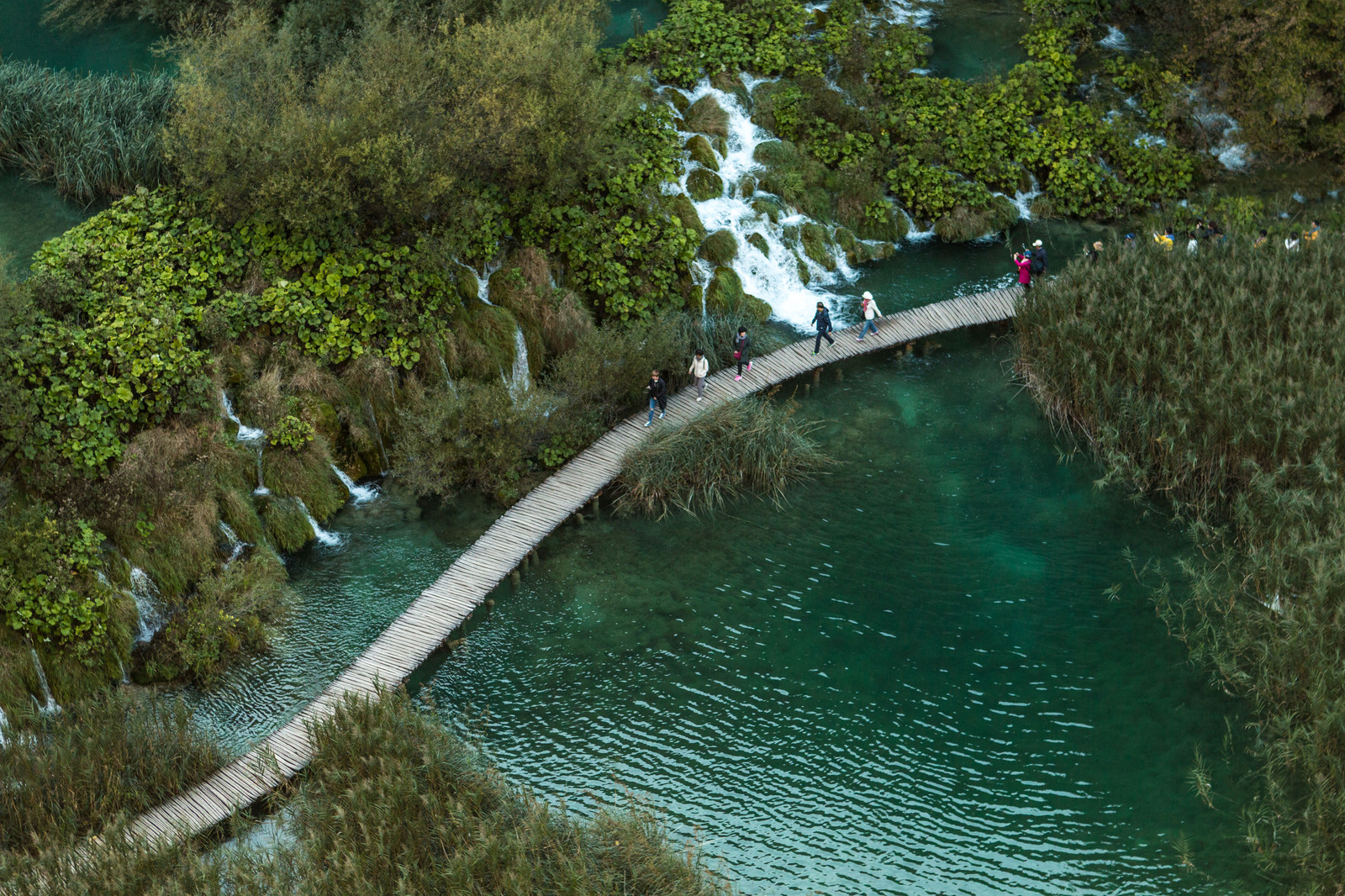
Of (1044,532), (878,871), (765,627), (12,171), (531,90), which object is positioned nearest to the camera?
(878,871)

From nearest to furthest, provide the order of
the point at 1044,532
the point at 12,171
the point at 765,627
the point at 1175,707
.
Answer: the point at 1175,707
the point at 765,627
the point at 1044,532
the point at 12,171

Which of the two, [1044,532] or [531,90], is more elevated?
[531,90]

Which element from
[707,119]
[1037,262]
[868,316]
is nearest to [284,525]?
[868,316]

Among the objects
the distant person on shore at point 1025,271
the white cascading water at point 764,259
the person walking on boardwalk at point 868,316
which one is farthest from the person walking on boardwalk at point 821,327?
the distant person on shore at point 1025,271

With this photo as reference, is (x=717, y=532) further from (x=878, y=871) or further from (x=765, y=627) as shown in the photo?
(x=878, y=871)

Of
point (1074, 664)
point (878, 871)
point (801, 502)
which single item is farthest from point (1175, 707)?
point (801, 502)

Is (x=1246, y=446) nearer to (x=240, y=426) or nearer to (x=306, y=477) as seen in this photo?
(x=306, y=477)

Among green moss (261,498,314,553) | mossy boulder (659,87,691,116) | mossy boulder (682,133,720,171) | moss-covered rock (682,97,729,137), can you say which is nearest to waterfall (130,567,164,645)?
green moss (261,498,314,553)
